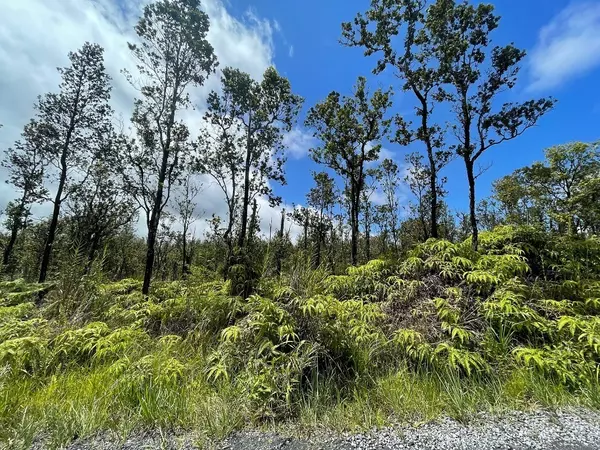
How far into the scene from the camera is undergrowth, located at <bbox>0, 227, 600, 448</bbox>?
2256 millimetres

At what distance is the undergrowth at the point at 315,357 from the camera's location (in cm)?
226

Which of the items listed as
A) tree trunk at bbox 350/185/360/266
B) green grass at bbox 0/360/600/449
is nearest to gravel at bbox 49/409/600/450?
green grass at bbox 0/360/600/449

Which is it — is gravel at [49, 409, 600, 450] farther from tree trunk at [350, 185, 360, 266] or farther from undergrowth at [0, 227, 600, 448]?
tree trunk at [350, 185, 360, 266]

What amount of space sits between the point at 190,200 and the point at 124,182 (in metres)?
7.72

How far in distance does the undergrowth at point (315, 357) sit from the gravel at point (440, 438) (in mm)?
115

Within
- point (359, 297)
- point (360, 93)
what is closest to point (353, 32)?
point (360, 93)

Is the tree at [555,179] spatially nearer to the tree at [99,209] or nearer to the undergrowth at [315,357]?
the undergrowth at [315,357]

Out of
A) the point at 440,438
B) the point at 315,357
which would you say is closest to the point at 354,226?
the point at 315,357

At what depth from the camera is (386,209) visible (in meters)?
23.4

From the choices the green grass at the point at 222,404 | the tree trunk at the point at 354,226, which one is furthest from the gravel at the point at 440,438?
the tree trunk at the point at 354,226

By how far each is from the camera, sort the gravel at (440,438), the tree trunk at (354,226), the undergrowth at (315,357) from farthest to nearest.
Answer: the tree trunk at (354,226) → the undergrowth at (315,357) → the gravel at (440,438)

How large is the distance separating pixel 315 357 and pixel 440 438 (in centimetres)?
123

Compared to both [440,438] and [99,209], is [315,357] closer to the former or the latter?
[440,438]

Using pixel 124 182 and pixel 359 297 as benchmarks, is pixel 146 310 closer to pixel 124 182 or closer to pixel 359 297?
pixel 359 297
